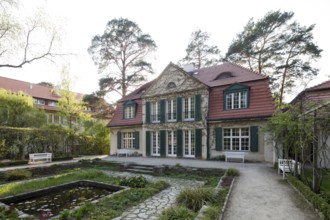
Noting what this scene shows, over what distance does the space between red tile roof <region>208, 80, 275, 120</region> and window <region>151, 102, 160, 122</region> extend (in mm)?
4766

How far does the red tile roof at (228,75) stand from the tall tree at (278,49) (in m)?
4.86

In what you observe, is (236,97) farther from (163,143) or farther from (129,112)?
(129,112)

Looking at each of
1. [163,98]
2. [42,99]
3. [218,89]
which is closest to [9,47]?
[163,98]

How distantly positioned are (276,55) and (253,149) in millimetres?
10927

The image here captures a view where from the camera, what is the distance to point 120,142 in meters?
19.4

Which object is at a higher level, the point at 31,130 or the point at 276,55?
the point at 276,55

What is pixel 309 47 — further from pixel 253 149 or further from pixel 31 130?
pixel 31 130

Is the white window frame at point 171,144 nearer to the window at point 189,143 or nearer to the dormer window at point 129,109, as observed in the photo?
the window at point 189,143

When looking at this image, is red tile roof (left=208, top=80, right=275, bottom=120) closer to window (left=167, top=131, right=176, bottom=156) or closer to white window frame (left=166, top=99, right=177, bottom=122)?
white window frame (left=166, top=99, right=177, bottom=122)

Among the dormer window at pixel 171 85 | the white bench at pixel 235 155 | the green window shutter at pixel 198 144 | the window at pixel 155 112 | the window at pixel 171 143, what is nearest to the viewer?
the white bench at pixel 235 155

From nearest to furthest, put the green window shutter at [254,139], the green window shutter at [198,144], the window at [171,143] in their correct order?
the green window shutter at [254,139] < the green window shutter at [198,144] < the window at [171,143]

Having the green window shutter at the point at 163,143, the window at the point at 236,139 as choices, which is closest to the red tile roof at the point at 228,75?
the window at the point at 236,139

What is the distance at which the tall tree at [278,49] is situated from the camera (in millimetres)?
17141

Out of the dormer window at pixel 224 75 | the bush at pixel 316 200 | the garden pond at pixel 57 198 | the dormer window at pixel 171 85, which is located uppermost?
the dormer window at pixel 224 75
